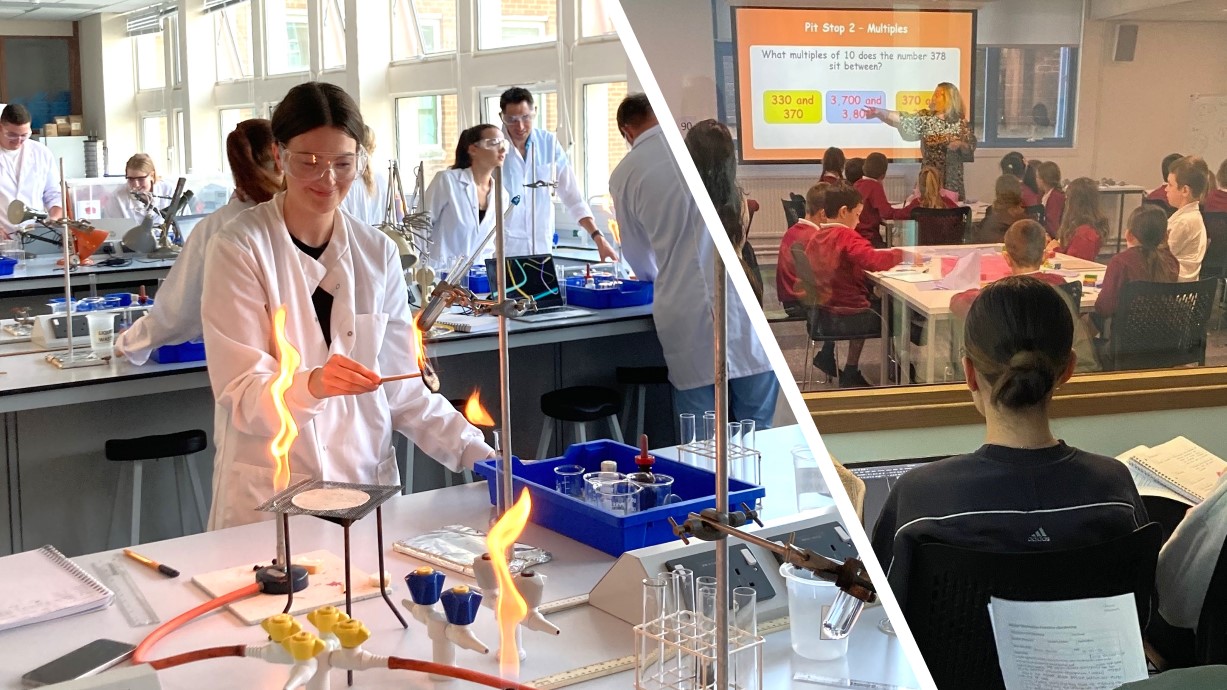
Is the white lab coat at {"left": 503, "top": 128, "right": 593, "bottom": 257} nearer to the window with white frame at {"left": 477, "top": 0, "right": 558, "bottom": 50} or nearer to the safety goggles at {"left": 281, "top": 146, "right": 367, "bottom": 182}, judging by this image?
the window with white frame at {"left": 477, "top": 0, "right": 558, "bottom": 50}

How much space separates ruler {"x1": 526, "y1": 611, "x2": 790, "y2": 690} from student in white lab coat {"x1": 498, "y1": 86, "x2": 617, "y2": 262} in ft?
11.9

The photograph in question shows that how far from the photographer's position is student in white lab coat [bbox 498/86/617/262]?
15.8 feet

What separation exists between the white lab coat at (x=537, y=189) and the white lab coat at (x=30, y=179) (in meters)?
2.55

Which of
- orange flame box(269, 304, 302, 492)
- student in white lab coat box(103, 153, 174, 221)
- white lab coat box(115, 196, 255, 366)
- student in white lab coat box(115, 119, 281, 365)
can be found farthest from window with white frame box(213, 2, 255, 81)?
orange flame box(269, 304, 302, 492)

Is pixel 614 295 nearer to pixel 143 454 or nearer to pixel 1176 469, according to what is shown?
pixel 143 454

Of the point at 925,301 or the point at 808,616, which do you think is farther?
the point at 808,616

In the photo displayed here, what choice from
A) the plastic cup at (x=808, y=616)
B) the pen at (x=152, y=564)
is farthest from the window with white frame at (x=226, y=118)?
the plastic cup at (x=808, y=616)

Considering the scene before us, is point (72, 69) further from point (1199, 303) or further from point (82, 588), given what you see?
point (1199, 303)

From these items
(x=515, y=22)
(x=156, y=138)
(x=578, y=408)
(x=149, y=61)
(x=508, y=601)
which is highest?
(x=149, y=61)

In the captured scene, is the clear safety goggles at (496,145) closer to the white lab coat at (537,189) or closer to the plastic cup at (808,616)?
the plastic cup at (808,616)

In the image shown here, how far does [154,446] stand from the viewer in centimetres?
286

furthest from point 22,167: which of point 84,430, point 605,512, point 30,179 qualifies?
point 605,512

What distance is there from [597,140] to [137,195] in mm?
2186

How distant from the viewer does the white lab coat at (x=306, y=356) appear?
188 cm
